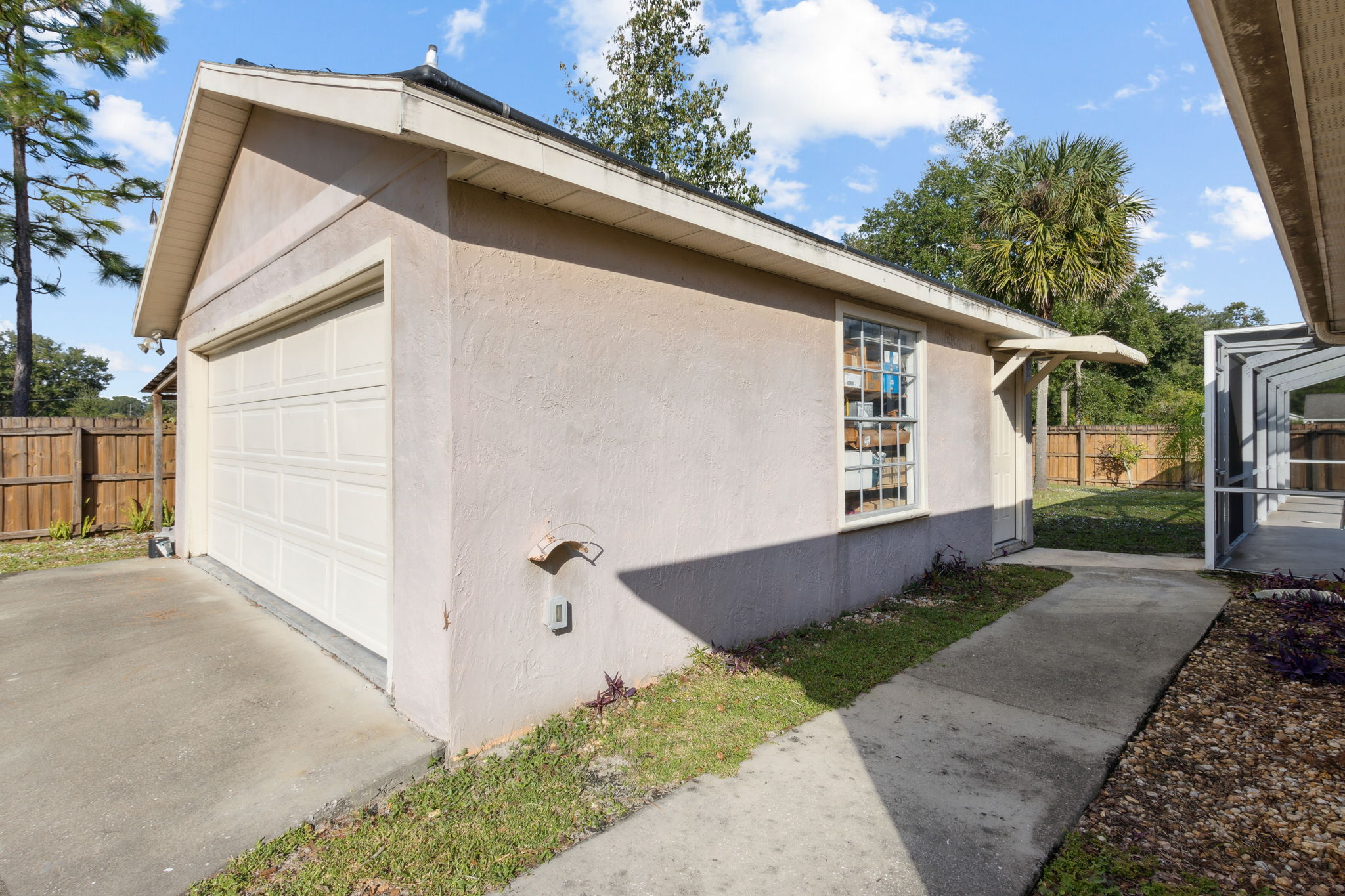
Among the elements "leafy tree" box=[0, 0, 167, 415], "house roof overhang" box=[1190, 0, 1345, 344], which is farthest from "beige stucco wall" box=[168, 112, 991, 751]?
"leafy tree" box=[0, 0, 167, 415]

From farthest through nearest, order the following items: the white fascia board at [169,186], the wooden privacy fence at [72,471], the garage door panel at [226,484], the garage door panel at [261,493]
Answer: the wooden privacy fence at [72,471]
the garage door panel at [226,484]
the garage door panel at [261,493]
the white fascia board at [169,186]

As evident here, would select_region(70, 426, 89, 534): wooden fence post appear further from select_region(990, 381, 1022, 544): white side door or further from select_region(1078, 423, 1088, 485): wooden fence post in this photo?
select_region(1078, 423, 1088, 485): wooden fence post

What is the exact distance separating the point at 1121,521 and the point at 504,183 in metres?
12.6

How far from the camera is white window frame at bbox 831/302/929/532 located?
527 cm

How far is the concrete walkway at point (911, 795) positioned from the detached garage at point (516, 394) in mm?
998

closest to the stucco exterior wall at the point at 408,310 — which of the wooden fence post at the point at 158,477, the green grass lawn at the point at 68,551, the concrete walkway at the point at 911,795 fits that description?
the concrete walkway at the point at 911,795

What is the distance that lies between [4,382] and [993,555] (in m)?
54.1

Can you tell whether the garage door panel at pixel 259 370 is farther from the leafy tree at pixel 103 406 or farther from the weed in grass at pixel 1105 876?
the leafy tree at pixel 103 406

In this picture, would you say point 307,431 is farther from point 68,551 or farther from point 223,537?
point 68,551

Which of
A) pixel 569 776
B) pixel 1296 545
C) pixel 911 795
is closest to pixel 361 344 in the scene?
pixel 569 776

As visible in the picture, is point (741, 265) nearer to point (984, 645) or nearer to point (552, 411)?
point (552, 411)

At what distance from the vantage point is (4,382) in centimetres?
3812

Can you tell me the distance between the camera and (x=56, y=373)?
43.5 m

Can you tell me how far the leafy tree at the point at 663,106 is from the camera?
1661 cm
